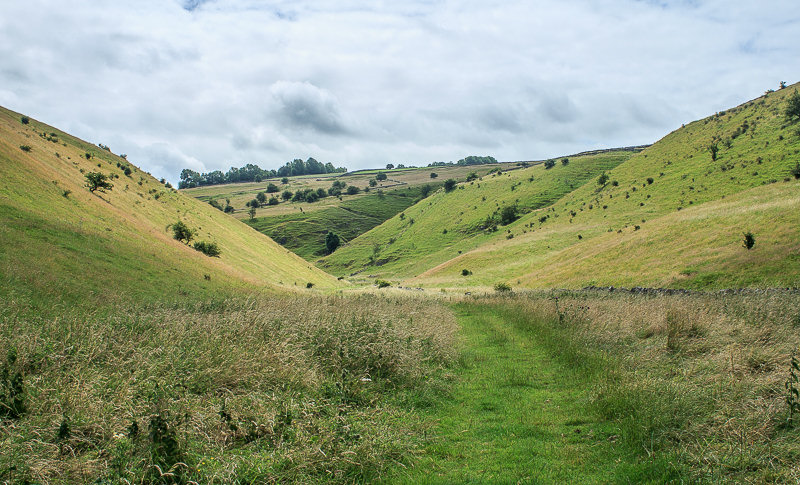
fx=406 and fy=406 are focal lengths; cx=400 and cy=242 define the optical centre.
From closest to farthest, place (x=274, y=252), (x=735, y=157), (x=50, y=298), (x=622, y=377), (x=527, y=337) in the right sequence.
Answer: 1. (x=622, y=377)
2. (x=527, y=337)
3. (x=50, y=298)
4. (x=735, y=157)
5. (x=274, y=252)

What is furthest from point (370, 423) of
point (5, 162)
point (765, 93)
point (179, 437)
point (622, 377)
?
point (765, 93)

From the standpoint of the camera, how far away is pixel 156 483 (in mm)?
5215

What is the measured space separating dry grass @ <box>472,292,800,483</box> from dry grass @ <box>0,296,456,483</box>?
162 inches

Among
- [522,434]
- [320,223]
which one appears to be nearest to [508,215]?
[320,223]

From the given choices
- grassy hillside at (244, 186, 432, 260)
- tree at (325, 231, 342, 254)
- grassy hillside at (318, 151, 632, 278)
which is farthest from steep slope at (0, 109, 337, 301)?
grassy hillside at (244, 186, 432, 260)

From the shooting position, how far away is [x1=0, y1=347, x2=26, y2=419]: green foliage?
6.23 metres

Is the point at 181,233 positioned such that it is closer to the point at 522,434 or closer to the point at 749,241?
the point at 522,434

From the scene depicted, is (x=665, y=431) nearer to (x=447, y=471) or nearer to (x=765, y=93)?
(x=447, y=471)

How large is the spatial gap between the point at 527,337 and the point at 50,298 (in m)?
21.7

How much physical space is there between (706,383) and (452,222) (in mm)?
117661

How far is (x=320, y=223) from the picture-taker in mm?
166500

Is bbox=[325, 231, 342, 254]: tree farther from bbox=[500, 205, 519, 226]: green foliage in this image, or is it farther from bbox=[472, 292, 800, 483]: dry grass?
bbox=[472, 292, 800, 483]: dry grass

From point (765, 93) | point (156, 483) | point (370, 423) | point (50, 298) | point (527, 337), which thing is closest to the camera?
point (156, 483)

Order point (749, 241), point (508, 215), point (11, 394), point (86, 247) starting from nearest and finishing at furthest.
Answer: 1. point (11, 394)
2. point (86, 247)
3. point (749, 241)
4. point (508, 215)
